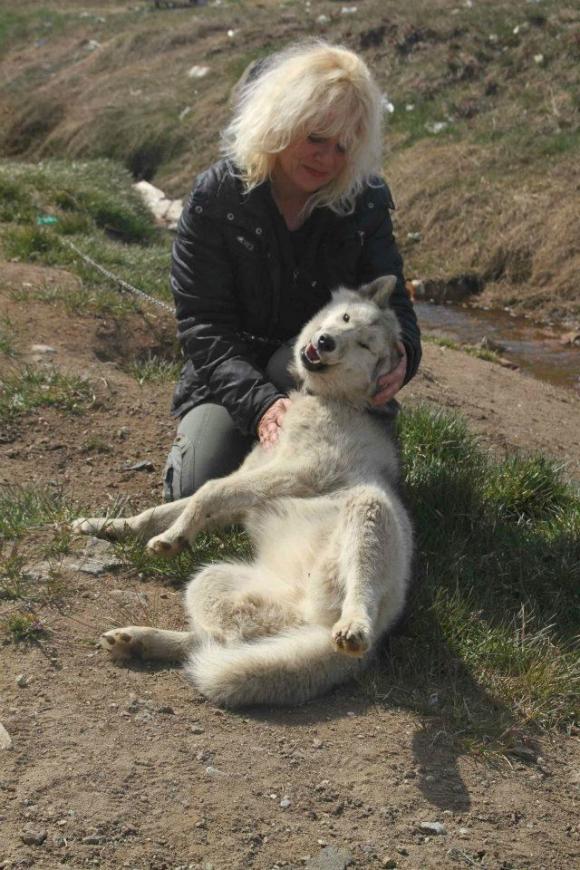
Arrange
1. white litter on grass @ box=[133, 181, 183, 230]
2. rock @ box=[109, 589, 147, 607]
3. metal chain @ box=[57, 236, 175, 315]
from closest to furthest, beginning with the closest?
1. rock @ box=[109, 589, 147, 607]
2. metal chain @ box=[57, 236, 175, 315]
3. white litter on grass @ box=[133, 181, 183, 230]

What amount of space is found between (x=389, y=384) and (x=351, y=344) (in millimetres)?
289

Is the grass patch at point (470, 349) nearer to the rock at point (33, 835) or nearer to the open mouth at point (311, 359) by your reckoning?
the open mouth at point (311, 359)

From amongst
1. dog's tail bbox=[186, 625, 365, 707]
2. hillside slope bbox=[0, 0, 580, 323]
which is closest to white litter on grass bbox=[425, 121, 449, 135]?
hillside slope bbox=[0, 0, 580, 323]

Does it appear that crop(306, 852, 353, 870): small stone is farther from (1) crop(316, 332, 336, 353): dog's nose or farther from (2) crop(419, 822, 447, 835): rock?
(1) crop(316, 332, 336, 353): dog's nose

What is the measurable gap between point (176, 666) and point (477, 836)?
122 cm

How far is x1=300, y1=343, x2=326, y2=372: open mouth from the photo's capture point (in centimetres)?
443

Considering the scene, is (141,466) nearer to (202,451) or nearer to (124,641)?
(202,451)

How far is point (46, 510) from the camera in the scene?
462cm

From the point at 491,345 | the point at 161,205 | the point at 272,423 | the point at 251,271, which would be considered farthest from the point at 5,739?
the point at 161,205

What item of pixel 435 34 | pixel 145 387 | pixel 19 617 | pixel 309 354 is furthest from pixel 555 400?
pixel 435 34

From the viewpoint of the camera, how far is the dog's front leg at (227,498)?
420cm

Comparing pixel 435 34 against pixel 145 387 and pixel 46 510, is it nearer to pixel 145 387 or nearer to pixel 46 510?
pixel 145 387

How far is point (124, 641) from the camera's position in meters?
3.68

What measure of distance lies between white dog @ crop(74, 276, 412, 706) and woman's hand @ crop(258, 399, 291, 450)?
0.05 m
